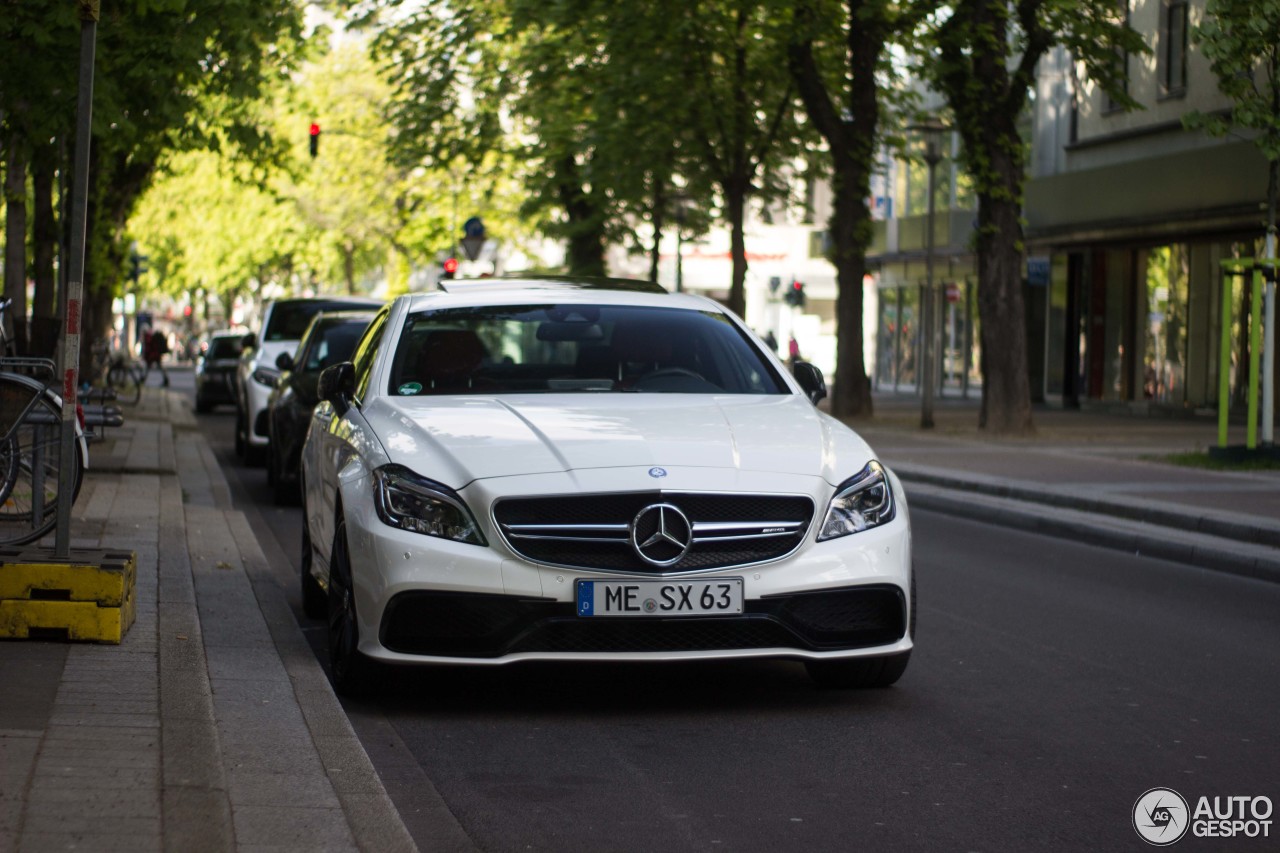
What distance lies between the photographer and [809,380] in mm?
8477

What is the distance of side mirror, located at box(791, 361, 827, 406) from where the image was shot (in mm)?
8367

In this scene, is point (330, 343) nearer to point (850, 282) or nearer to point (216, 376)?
point (850, 282)

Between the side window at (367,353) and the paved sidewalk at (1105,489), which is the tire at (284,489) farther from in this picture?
the side window at (367,353)

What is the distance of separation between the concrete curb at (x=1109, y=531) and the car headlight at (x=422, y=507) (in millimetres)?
7019

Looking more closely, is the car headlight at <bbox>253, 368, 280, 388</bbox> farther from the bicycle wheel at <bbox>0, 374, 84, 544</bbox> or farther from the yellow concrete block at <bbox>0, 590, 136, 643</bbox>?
the yellow concrete block at <bbox>0, 590, 136, 643</bbox>

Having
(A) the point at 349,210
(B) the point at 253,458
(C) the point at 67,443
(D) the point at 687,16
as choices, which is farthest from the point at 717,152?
(C) the point at 67,443

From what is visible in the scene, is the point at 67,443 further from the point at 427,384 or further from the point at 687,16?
the point at 687,16

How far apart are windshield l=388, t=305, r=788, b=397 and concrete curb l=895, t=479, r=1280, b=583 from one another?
5277mm

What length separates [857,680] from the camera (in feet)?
24.2

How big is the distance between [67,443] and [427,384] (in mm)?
1422

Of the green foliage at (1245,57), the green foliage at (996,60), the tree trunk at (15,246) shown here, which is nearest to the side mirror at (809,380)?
the tree trunk at (15,246)

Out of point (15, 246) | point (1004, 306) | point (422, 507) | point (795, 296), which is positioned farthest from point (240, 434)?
point (795, 296)

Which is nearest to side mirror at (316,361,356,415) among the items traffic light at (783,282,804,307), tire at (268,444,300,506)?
tire at (268,444,300,506)

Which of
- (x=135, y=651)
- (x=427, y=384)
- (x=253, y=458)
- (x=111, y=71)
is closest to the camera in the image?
(x=135, y=651)
